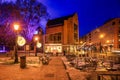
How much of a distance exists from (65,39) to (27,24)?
617 inches

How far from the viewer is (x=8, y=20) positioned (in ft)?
141

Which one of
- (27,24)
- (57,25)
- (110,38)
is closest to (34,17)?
(27,24)

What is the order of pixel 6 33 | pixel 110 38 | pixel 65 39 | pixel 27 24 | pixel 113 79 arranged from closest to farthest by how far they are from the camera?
pixel 113 79 < pixel 6 33 < pixel 27 24 < pixel 65 39 < pixel 110 38

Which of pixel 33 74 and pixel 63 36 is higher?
pixel 63 36

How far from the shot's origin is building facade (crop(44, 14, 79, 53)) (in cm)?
6158

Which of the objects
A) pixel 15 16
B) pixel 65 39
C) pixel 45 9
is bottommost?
pixel 65 39

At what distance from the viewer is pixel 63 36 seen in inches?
2435

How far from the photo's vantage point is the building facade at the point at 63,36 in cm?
6158

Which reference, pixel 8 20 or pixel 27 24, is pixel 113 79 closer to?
pixel 8 20

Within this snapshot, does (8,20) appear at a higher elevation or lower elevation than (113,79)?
higher

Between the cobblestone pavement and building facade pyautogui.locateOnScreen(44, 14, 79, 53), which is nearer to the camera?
the cobblestone pavement

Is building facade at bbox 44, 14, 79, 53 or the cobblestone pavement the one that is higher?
building facade at bbox 44, 14, 79, 53

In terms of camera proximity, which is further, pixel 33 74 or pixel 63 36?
pixel 63 36

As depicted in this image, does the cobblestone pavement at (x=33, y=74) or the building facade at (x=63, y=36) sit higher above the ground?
the building facade at (x=63, y=36)
